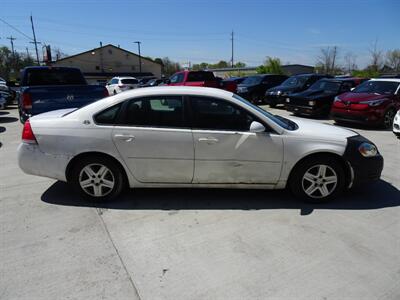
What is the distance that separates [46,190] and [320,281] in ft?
12.5

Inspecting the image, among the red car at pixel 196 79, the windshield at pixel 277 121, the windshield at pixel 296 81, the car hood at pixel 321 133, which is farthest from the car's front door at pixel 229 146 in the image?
the windshield at pixel 296 81

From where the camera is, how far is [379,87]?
10.0 metres

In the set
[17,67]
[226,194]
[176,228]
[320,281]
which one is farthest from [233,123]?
[17,67]

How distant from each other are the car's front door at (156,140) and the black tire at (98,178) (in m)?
0.22

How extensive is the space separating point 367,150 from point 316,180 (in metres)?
0.78

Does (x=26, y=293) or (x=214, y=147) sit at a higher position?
(x=214, y=147)

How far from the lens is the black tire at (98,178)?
390 cm

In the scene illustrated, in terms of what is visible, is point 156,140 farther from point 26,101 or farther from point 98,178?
point 26,101

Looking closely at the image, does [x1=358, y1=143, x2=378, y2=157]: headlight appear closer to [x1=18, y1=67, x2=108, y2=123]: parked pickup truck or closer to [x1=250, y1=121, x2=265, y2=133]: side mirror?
[x1=250, y1=121, x2=265, y2=133]: side mirror

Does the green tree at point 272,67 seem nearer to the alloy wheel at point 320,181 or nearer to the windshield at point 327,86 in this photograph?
the windshield at point 327,86

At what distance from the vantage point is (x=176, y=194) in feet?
14.2

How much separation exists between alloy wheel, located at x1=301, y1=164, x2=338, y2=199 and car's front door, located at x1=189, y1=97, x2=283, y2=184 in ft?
1.35

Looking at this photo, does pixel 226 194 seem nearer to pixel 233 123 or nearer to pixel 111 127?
pixel 233 123

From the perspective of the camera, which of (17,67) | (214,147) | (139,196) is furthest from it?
(17,67)
